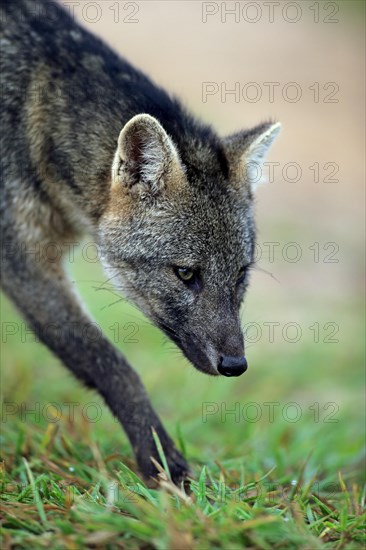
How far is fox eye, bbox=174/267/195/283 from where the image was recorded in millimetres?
5719

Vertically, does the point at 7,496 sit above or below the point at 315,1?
below

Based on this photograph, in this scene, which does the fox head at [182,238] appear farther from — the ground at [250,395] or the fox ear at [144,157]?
the ground at [250,395]

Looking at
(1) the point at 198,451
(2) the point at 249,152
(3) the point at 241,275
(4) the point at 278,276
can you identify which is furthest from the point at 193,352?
(4) the point at 278,276

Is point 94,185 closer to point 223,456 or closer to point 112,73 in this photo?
point 112,73

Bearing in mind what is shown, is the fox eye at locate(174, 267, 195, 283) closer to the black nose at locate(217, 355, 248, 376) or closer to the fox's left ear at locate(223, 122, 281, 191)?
the black nose at locate(217, 355, 248, 376)

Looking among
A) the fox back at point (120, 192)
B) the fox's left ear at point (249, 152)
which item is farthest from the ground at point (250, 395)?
the fox's left ear at point (249, 152)

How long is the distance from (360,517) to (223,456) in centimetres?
213

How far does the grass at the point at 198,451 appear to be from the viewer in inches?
163

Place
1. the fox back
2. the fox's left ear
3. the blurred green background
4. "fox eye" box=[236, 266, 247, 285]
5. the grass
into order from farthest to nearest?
the blurred green background
the fox's left ear
"fox eye" box=[236, 266, 247, 285]
the fox back
the grass

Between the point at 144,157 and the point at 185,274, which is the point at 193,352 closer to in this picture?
the point at 185,274

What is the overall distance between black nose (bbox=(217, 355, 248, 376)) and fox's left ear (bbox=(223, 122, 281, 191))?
157cm

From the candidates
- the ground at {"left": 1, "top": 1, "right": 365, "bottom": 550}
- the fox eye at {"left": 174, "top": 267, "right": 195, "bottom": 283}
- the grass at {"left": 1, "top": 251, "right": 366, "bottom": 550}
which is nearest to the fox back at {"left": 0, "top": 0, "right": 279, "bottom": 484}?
the fox eye at {"left": 174, "top": 267, "right": 195, "bottom": 283}

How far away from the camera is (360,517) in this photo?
181 inches

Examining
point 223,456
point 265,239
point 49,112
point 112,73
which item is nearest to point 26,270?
point 49,112
